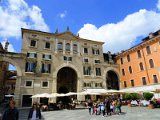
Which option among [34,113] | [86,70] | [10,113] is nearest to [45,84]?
[86,70]

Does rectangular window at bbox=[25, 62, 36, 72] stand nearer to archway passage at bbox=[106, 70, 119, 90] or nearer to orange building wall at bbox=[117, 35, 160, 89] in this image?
archway passage at bbox=[106, 70, 119, 90]

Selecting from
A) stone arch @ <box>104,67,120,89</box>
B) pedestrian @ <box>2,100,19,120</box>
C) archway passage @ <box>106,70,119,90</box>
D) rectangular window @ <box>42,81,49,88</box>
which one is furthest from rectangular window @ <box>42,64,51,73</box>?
pedestrian @ <box>2,100,19,120</box>

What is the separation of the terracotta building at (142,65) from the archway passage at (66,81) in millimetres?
12480

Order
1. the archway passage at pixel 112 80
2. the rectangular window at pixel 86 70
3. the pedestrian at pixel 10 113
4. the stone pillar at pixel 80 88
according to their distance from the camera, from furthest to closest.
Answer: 1. the archway passage at pixel 112 80
2. the rectangular window at pixel 86 70
3. the stone pillar at pixel 80 88
4. the pedestrian at pixel 10 113

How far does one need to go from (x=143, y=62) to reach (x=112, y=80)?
10.6 metres

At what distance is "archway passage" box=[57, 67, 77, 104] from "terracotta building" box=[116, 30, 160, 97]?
40.9 feet

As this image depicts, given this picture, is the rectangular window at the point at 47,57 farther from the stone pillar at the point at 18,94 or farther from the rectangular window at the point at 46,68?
the stone pillar at the point at 18,94

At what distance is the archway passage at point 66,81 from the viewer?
35.5m

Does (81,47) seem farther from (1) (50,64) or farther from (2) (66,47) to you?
(1) (50,64)

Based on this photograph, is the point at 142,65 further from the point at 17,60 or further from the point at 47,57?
→ the point at 17,60

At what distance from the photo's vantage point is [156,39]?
30047 millimetres

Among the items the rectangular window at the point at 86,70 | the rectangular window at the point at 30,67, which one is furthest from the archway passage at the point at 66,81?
the rectangular window at the point at 30,67

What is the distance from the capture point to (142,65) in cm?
3353

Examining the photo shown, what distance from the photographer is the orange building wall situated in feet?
99.1
